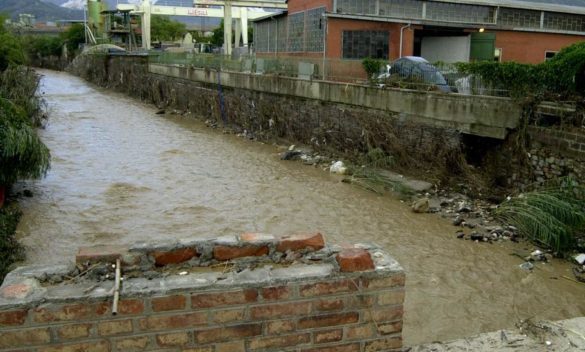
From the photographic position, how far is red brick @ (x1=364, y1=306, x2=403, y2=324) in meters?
2.76

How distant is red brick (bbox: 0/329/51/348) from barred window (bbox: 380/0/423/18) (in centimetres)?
2024

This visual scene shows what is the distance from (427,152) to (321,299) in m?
9.50

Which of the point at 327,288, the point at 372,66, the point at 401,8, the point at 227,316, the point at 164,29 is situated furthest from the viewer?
the point at 164,29

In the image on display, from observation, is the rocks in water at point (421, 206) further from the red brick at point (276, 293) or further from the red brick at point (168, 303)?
the red brick at point (168, 303)

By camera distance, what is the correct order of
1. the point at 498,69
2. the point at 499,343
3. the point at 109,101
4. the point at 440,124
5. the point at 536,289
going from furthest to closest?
the point at 109,101 < the point at 440,124 < the point at 498,69 < the point at 536,289 < the point at 499,343

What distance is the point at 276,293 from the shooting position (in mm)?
2592

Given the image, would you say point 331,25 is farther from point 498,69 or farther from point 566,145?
point 566,145

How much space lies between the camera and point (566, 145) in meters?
8.92

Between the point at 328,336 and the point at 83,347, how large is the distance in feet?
3.94

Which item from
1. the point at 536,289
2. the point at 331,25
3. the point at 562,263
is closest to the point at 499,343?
the point at 536,289

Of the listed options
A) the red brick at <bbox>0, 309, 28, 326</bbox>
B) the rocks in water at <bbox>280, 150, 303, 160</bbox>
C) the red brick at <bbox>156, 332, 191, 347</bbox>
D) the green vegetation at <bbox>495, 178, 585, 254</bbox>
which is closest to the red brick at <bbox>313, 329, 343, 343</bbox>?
the red brick at <bbox>156, 332, 191, 347</bbox>

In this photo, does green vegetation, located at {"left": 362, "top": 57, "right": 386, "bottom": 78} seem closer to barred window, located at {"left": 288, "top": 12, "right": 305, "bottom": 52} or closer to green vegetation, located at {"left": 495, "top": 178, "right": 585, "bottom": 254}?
green vegetation, located at {"left": 495, "top": 178, "right": 585, "bottom": 254}

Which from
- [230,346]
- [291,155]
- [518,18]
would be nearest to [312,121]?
[291,155]

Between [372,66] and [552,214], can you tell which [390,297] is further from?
[372,66]
